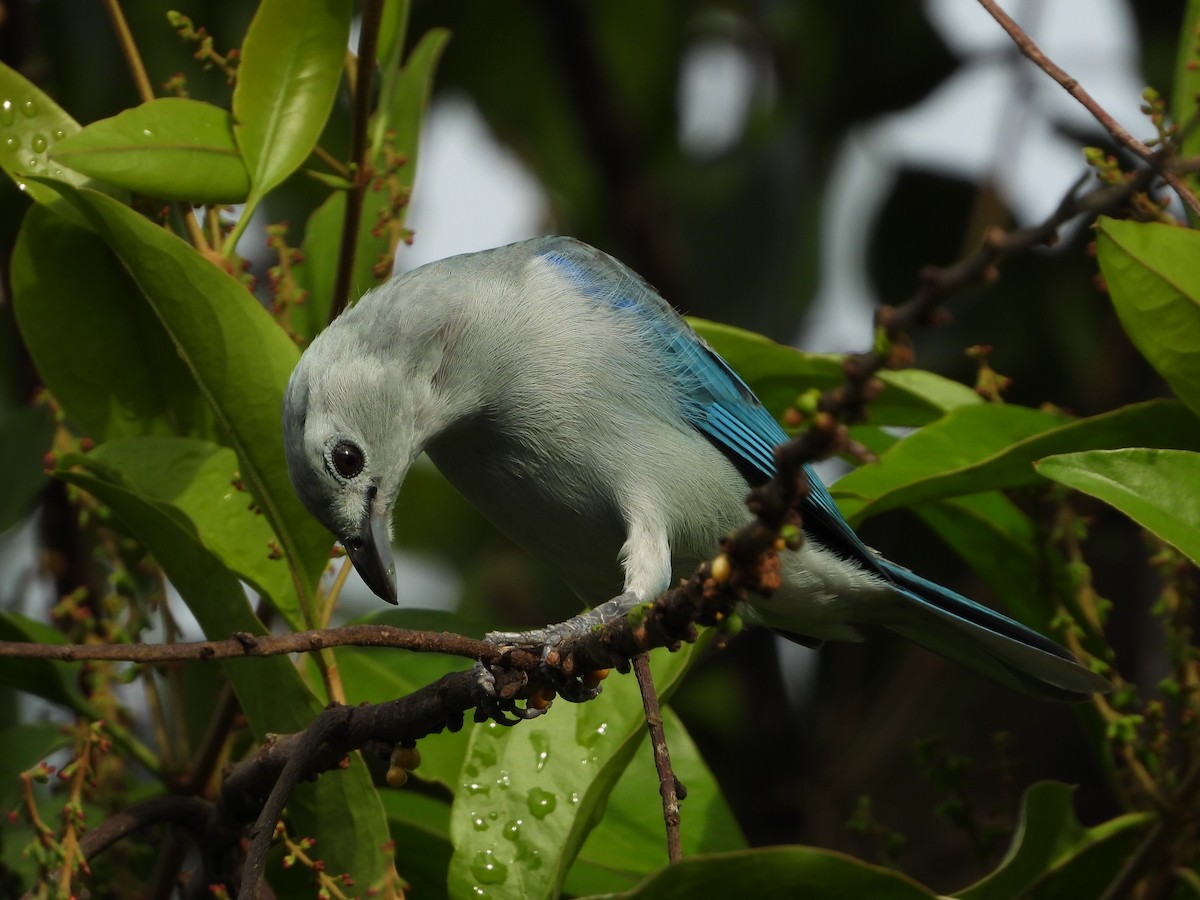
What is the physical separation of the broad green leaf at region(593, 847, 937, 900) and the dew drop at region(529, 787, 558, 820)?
53 centimetres

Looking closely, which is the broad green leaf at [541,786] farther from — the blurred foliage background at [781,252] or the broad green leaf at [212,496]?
the blurred foliage background at [781,252]

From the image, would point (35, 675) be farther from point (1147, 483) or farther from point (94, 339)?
point (1147, 483)

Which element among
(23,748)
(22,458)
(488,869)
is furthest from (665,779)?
(22,458)

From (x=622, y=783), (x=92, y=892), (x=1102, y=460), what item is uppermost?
(x=1102, y=460)

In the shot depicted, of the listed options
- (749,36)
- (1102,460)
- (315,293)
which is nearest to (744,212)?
(749,36)

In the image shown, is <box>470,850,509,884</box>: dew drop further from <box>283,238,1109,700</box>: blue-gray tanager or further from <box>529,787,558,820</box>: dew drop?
<box>283,238,1109,700</box>: blue-gray tanager

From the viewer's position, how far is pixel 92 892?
9.53 feet

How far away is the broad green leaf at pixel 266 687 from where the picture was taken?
254 cm

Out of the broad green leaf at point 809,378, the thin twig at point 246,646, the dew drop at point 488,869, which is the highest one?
the broad green leaf at point 809,378

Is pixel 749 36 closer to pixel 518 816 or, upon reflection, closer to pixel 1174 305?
pixel 1174 305

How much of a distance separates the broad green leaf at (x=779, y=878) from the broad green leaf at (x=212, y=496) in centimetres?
115

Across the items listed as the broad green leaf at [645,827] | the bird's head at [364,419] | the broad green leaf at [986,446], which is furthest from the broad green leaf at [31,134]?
the broad green leaf at [986,446]

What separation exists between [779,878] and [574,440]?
124 centimetres

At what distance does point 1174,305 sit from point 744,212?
354cm
